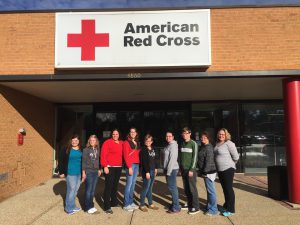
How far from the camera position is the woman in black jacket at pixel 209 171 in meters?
5.86

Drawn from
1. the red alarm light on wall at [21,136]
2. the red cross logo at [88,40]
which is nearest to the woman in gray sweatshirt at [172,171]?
the red cross logo at [88,40]

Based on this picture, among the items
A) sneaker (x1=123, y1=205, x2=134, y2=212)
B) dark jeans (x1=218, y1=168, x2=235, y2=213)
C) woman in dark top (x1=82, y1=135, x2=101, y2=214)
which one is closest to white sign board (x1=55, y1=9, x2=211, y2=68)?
woman in dark top (x1=82, y1=135, x2=101, y2=214)

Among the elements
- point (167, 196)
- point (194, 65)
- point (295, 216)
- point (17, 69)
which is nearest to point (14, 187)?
point (17, 69)

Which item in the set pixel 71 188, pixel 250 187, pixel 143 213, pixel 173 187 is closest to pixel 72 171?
pixel 71 188

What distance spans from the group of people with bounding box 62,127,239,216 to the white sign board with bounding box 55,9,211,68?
1.81 m

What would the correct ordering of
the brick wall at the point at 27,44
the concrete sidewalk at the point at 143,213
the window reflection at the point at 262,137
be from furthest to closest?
1. the window reflection at the point at 262,137
2. the brick wall at the point at 27,44
3. the concrete sidewalk at the point at 143,213

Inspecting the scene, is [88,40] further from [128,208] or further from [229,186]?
[229,186]

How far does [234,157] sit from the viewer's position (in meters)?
5.89

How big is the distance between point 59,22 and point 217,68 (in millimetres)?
3891

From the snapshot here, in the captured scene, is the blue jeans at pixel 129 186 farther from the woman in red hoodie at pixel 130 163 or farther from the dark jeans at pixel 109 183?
the dark jeans at pixel 109 183

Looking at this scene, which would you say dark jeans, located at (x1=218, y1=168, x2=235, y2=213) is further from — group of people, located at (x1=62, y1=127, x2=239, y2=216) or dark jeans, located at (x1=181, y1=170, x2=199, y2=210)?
dark jeans, located at (x1=181, y1=170, x2=199, y2=210)

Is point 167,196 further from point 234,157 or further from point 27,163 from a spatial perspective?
point 27,163

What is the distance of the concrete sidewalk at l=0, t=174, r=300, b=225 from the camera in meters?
5.57

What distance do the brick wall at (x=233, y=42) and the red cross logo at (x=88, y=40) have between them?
61 centimetres
